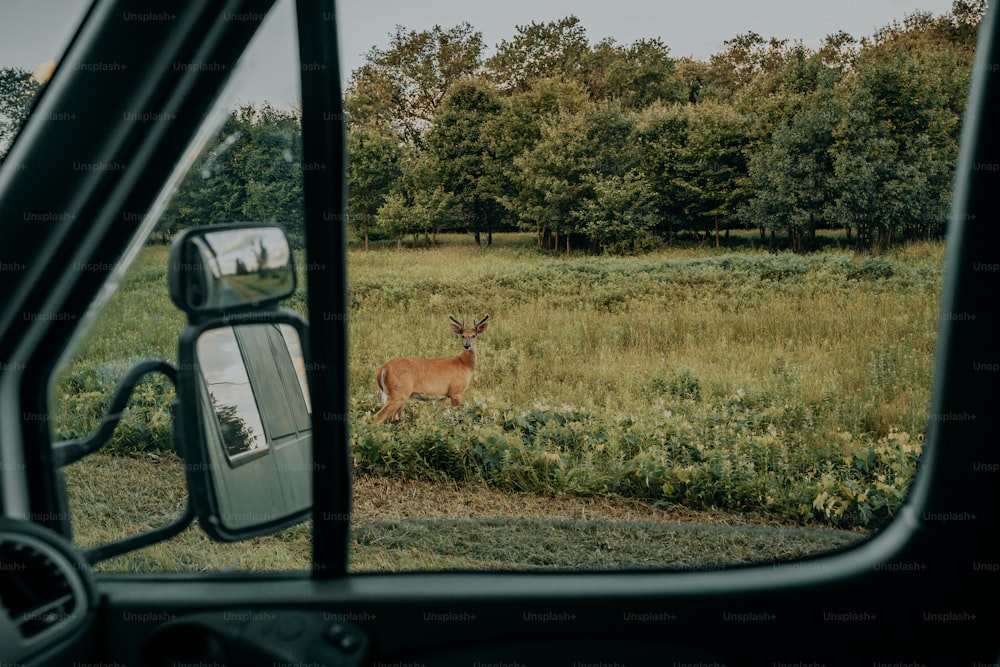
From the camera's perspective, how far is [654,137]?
2289 mm

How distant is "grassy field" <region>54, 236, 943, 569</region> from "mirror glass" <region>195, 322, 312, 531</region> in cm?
8

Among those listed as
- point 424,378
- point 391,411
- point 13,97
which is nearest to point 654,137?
point 424,378

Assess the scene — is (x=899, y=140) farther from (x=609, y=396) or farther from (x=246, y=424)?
(x=246, y=424)

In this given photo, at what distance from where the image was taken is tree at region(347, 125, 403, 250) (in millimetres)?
1976

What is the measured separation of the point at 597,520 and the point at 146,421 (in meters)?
1.18

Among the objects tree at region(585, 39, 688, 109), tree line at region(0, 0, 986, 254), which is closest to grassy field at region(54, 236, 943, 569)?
tree line at region(0, 0, 986, 254)

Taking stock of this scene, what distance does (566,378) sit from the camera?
9.10 ft

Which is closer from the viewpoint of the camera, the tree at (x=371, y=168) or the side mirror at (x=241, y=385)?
the side mirror at (x=241, y=385)

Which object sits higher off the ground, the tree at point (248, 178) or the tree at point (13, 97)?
the tree at point (13, 97)

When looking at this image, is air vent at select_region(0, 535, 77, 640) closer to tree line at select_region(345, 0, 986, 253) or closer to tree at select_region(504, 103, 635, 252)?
tree line at select_region(345, 0, 986, 253)

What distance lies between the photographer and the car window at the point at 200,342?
970mm

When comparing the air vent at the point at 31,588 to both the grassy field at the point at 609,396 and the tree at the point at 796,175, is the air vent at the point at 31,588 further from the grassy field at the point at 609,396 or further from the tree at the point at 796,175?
the tree at the point at 796,175

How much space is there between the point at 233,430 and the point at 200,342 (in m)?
0.17

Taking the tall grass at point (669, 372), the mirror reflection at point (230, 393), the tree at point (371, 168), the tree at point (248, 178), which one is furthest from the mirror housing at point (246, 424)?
the tree at point (371, 168)
